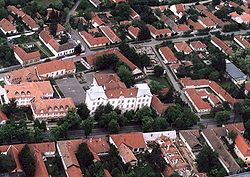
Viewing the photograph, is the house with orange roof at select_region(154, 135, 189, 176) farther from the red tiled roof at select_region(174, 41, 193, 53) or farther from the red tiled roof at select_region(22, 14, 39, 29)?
the red tiled roof at select_region(22, 14, 39, 29)

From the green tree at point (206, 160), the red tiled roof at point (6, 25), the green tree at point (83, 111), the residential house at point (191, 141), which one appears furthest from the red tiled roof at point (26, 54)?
the green tree at point (206, 160)

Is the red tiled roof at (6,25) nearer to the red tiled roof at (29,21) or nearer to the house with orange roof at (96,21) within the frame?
the red tiled roof at (29,21)

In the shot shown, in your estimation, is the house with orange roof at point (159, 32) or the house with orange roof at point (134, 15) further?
the house with orange roof at point (134, 15)

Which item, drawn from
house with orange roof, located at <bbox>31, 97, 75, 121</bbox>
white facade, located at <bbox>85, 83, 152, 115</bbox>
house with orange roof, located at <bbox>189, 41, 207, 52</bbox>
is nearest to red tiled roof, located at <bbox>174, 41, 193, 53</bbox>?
house with orange roof, located at <bbox>189, 41, 207, 52</bbox>

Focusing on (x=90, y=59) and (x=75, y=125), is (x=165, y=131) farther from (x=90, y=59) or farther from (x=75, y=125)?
(x=90, y=59)

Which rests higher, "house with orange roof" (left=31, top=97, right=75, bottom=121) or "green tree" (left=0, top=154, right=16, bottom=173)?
"house with orange roof" (left=31, top=97, right=75, bottom=121)

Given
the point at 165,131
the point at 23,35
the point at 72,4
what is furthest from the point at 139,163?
the point at 72,4

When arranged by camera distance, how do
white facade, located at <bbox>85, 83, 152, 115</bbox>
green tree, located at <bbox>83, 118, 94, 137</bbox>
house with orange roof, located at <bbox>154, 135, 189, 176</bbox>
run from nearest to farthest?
house with orange roof, located at <bbox>154, 135, 189, 176</bbox> < green tree, located at <bbox>83, 118, 94, 137</bbox> < white facade, located at <bbox>85, 83, 152, 115</bbox>
